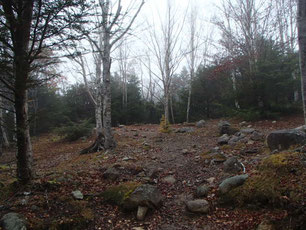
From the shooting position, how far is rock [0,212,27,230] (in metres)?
2.04

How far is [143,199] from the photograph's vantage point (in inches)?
107

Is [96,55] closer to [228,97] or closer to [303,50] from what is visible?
[228,97]

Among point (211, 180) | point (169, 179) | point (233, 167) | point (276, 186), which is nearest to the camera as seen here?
point (276, 186)

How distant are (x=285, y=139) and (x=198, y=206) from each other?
Result: 8.29 ft

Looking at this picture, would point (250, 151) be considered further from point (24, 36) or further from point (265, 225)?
point (24, 36)

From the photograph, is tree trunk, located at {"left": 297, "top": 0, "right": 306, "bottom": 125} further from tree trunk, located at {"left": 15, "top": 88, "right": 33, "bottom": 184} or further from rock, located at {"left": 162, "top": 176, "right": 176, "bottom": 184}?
tree trunk, located at {"left": 15, "top": 88, "right": 33, "bottom": 184}

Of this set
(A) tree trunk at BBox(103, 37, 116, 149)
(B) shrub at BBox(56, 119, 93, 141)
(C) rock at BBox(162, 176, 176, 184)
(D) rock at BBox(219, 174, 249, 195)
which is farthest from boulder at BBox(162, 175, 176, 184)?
(B) shrub at BBox(56, 119, 93, 141)

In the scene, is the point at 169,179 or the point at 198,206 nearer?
the point at 198,206

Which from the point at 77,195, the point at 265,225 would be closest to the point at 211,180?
the point at 265,225

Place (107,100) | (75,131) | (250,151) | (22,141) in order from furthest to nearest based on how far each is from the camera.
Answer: (75,131) → (107,100) → (250,151) → (22,141)

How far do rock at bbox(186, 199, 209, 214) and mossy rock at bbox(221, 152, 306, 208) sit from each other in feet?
0.99

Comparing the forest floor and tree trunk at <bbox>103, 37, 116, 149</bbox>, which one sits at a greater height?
tree trunk at <bbox>103, 37, 116, 149</bbox>

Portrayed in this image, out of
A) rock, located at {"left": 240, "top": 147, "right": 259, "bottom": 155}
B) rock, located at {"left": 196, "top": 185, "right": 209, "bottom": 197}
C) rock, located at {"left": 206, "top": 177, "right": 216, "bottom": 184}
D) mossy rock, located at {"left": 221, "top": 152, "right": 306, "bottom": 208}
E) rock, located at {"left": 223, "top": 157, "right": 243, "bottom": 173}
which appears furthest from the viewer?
rock, located at {"left": 240, "top": 147, "right": 259, "bottom": 155}

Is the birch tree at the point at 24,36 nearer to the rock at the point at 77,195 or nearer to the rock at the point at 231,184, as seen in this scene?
the rock at the point at 77,195
